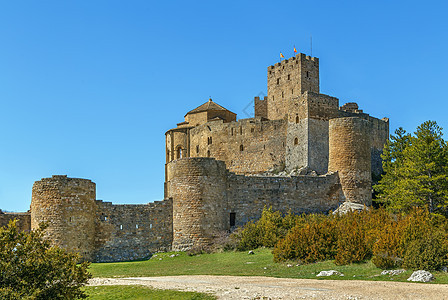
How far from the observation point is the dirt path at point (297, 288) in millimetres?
16500

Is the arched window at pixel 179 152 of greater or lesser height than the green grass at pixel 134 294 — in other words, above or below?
above

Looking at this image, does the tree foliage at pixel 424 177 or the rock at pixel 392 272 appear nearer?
the rock at pixel 392 272

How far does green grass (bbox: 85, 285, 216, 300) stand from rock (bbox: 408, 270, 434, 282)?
22.9 feet

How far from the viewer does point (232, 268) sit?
2539cm

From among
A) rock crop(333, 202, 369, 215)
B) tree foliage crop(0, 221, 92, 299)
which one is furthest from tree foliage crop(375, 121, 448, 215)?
tree foliage crop(0, 221, 92, 299)

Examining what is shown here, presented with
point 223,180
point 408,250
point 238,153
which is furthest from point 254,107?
point 408,250

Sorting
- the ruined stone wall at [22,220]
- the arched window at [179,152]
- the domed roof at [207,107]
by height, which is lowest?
the ruined stone wall at [22,220]

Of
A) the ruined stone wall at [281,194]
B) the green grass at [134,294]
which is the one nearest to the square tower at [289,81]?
the ruined stone wall at [281,194]

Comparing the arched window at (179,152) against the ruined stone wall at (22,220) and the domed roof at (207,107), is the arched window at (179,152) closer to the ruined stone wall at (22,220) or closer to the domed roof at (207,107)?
the domed roof at (207,107)

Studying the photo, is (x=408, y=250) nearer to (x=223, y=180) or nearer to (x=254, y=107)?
(x=223, y=180)

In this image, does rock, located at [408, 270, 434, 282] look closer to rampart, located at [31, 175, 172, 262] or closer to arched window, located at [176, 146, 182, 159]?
rampart, located at [31, 175, 172, 262]

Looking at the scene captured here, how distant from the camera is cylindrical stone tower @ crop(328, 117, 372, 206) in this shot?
119ft

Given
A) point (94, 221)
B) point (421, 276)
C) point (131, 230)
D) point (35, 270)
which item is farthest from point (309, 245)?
point (94, 221)

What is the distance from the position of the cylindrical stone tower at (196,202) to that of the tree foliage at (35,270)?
16111 millimetres
